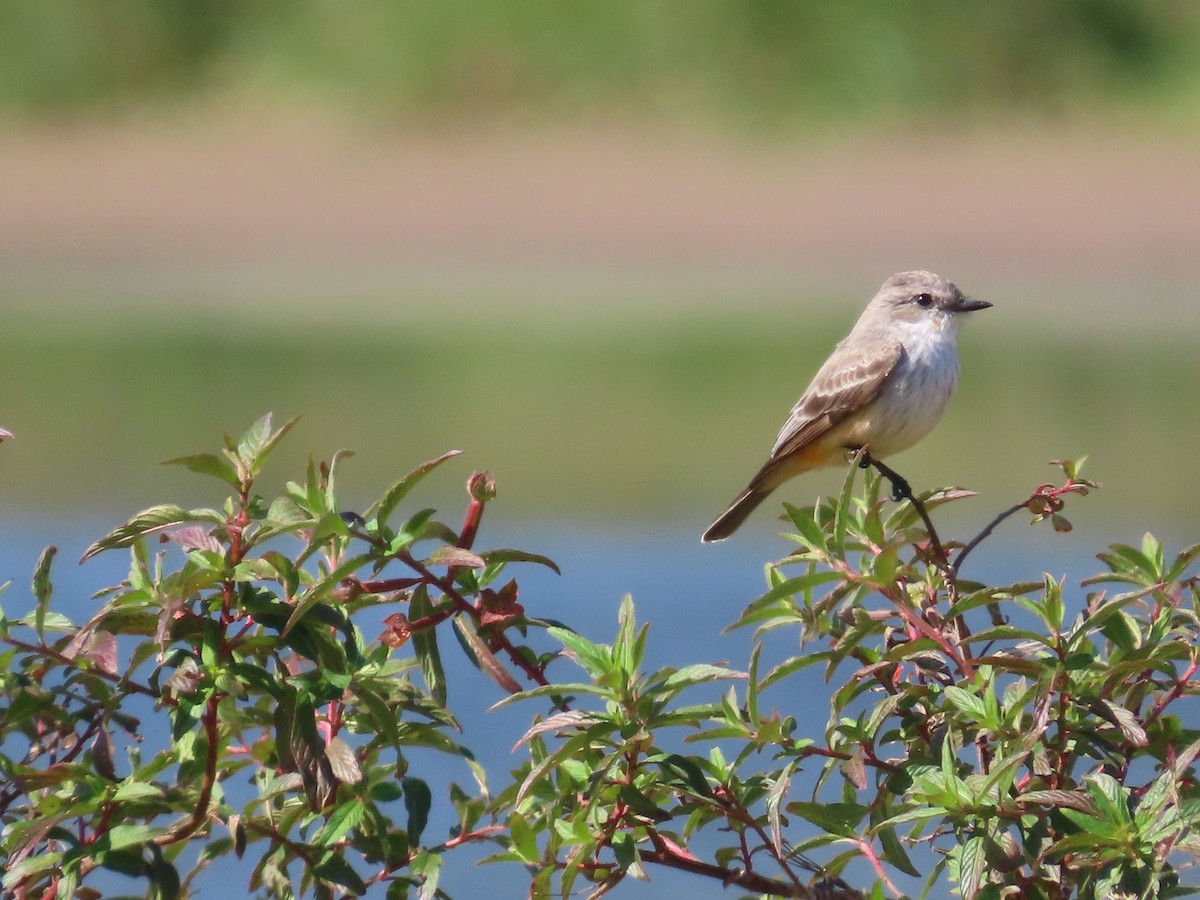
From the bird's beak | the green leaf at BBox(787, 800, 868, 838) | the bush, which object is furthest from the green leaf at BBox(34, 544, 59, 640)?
the bird's beak

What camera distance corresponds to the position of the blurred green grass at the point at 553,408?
7.94m

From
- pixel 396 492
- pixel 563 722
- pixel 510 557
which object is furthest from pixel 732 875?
pixel 396 492

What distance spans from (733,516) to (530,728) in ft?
5.17

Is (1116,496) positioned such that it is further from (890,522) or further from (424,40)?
(424,40)

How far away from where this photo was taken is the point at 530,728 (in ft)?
4.99

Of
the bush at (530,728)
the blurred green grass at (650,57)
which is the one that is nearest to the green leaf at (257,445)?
the bush at (530,728)

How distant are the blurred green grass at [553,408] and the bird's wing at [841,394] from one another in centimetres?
411

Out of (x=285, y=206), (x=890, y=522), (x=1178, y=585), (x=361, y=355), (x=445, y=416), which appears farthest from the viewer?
(x=285, y=206)

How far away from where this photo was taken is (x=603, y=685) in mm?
1496

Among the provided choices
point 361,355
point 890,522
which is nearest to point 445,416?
point 361,355

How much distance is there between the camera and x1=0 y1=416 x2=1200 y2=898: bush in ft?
4.74

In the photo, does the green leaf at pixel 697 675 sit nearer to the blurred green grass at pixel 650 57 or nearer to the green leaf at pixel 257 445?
the green leaf at pixel 257 445

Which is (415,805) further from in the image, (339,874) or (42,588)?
(42,588)

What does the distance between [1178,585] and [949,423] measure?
25.2 feet
